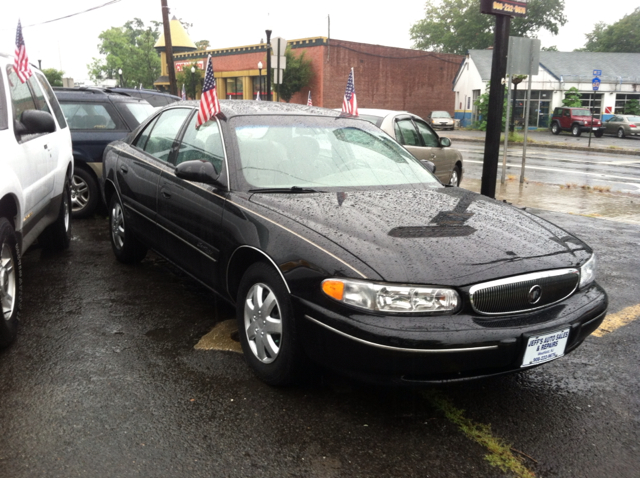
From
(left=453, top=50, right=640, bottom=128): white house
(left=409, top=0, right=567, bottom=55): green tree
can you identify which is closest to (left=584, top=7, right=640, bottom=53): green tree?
(left=409, top=0, right=567, bottom=55): green tree

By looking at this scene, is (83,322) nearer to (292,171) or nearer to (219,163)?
(219,163)

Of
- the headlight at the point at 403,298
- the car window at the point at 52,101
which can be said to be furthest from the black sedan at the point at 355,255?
the car window at the point at 52,101

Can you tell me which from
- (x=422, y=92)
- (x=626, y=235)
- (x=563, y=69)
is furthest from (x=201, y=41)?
(x=626, y=235)

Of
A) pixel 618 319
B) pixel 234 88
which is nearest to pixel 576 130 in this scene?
pixel 234 88

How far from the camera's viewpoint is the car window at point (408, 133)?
32.0 feet

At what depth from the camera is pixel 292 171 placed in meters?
4.18

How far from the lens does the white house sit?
142ft

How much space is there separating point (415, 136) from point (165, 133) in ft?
18.3

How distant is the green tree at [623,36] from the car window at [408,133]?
73.6 m

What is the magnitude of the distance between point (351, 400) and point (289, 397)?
0.33 meters

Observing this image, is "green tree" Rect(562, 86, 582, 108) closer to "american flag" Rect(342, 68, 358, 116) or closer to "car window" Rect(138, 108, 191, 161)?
"american flag" Rect(342, 68, 358, 116)

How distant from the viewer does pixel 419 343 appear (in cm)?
288

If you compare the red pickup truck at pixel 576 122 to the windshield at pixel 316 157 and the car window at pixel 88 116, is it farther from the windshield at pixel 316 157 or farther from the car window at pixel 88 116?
the windshield at pixel 316 157

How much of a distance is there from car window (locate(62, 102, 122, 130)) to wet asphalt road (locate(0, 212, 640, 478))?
4.30 metres
